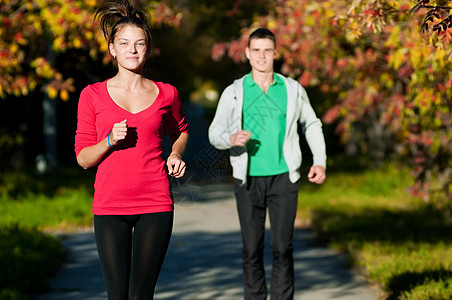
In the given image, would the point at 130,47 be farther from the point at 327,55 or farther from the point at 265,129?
the point at 327,55

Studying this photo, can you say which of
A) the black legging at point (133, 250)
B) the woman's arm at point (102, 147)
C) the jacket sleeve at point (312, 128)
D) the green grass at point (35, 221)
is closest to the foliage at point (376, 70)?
the jacket sleeve at point (312, 128)

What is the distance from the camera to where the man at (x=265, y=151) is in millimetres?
5473

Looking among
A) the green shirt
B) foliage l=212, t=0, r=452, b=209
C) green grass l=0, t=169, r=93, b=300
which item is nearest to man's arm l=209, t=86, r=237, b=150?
the green shirt

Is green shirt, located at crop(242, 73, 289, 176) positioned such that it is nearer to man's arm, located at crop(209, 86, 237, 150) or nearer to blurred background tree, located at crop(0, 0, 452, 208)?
man's arm, located at crop(209, 86, 237, 150)

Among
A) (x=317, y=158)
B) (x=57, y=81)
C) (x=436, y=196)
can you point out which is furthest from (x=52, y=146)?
(x=317, y=158)

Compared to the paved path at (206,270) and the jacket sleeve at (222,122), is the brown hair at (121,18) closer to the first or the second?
the paved path at (206,270)

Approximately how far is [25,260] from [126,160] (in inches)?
163

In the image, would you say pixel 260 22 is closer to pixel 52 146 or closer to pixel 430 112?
pixel 430 112

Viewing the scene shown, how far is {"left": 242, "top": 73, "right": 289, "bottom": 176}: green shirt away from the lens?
5.46 meters

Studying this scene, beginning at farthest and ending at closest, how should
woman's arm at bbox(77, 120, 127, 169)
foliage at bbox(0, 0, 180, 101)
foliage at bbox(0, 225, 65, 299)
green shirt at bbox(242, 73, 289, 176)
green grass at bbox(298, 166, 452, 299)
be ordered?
foliage at bbox(0, 0, 180, 101) < foliage at bbox(0, 225, 65, 299) < green grass at bbox(298, 166, 452, 299) < green shirt at bbox(242, 73, 289, 176) < woman's arm at bbox(77, 120, 127, 169)

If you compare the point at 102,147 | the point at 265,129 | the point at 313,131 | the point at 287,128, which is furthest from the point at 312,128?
the point at 102,147

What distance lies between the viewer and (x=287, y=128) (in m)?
5.49

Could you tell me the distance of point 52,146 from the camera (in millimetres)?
16547

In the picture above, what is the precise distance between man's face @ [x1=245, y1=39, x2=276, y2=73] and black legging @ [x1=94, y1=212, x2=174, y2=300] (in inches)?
71.7
